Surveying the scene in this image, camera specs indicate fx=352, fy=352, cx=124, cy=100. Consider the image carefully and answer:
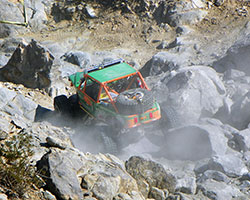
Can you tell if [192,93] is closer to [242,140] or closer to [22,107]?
[242,140]

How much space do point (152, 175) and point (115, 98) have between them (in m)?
2.99

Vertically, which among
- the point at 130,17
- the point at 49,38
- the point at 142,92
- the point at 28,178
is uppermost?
the point at 28,178

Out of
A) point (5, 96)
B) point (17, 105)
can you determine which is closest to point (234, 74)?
point (17, 105)

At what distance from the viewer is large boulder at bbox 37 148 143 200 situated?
527cm

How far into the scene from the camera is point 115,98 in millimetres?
9305

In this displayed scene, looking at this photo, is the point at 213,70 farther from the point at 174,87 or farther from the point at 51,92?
the point at 51,92

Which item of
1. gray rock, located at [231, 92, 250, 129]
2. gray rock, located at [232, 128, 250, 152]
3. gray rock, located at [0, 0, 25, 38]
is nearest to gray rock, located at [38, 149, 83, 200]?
gray rock, located at [232, 128, 250, 152]

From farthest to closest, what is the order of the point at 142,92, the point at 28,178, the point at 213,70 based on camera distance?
the point at 213,70 → the point at 142,92 → the point at 28,178

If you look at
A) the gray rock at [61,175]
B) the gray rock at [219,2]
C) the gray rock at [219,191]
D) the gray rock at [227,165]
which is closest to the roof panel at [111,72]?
the gray rock at [227,165]

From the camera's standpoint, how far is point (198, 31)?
54.2 feet

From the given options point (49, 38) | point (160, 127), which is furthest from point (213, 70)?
point (49, 38)

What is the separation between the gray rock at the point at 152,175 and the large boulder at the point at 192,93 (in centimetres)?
311

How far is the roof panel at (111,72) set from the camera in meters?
9.38

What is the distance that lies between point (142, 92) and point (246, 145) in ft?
9.64
